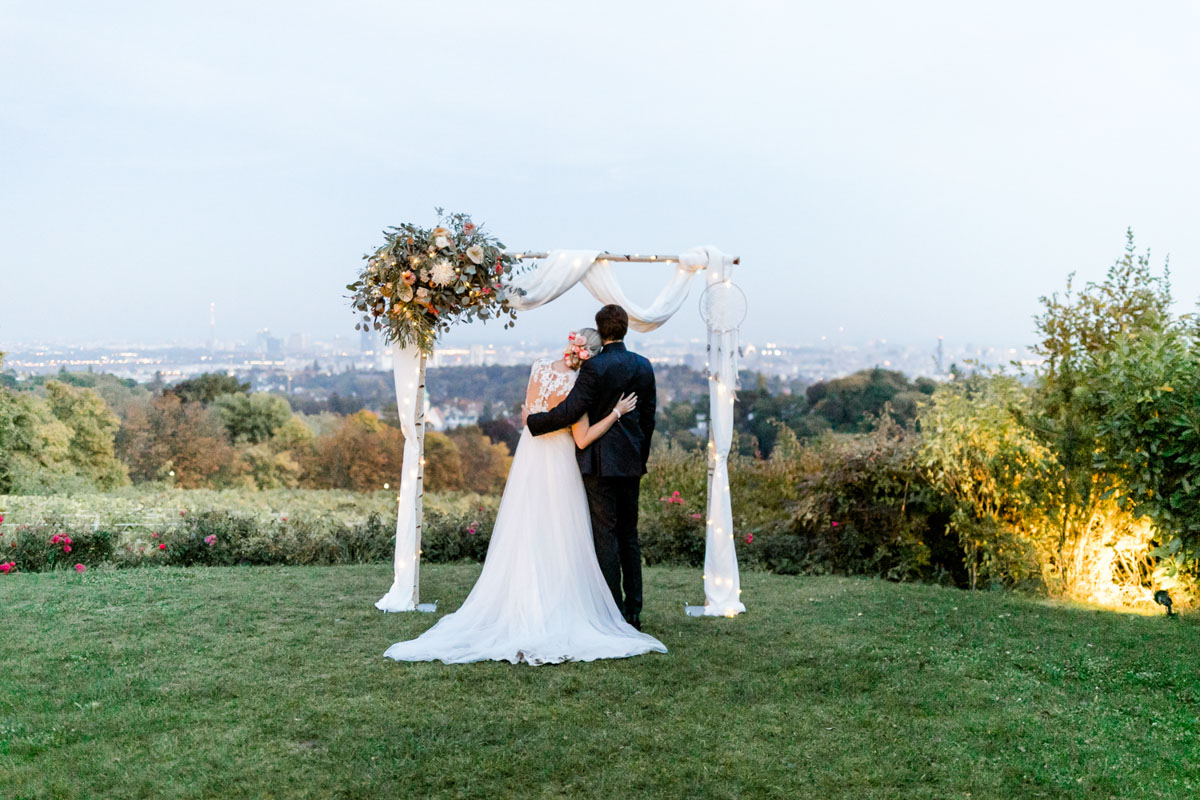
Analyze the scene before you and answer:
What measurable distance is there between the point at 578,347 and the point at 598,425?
526 millimetres

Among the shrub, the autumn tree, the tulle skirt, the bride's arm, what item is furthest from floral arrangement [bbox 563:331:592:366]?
the autumn tree

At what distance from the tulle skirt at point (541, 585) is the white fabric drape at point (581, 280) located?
1162mm

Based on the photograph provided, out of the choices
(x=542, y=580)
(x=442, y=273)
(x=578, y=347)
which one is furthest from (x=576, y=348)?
(x=542, y=580)

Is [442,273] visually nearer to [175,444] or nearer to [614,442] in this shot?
[614,442]

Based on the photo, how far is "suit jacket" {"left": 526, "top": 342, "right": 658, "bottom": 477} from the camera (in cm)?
514

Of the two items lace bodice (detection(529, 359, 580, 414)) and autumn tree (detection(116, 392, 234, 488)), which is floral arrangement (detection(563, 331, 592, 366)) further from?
autumn tree (detection(116, 392, 234, 488))

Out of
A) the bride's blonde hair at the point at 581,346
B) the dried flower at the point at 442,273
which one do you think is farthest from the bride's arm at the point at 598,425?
the dried flower at the point at 442,273

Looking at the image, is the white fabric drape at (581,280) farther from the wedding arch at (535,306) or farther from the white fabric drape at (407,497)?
the white fabric drape at (407,497)

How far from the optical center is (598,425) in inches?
204

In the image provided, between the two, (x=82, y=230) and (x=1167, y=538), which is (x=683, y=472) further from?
(x=82, y=230)

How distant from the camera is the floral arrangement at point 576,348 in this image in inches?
208

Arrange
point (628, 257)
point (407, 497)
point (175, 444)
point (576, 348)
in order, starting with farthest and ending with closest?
point (175, 444), point (407, 497), point (628, 257), point (576, 348)

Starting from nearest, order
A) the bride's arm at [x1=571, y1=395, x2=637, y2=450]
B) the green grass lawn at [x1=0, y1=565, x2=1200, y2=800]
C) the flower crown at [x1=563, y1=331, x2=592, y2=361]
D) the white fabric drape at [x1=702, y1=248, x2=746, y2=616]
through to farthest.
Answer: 1. the green grass lawn at [x1=0, y1=565, x2=1200, y2=800]
2. the bride's arm at [x1=571, y1=395, x2=637, y2=450]
3. the flower crown at [x1=563, y1=331, x2=592, y2=361]
4. the white fabric drape at [x1=702, y1=248, x2=746, y2=616]

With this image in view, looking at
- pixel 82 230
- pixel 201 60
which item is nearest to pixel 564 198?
pixel 201 60
